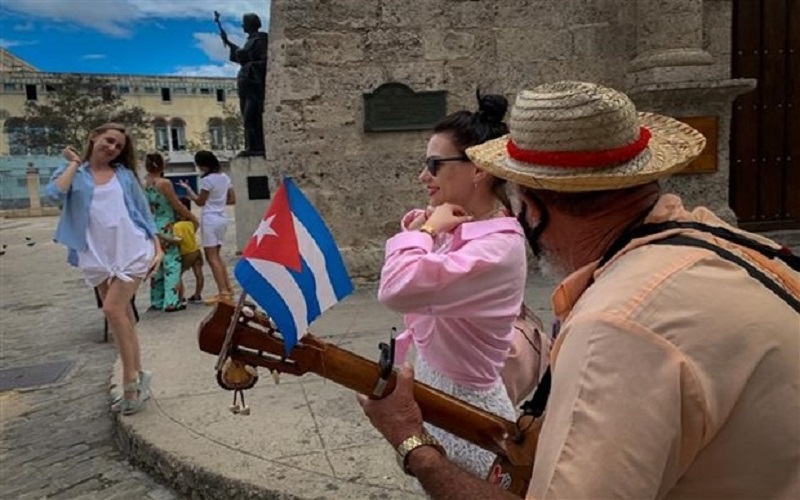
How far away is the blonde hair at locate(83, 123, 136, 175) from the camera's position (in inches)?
183

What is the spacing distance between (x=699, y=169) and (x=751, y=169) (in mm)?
1338

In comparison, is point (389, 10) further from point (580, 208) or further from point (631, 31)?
point (580, 208)

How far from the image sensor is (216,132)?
8488 centimetres

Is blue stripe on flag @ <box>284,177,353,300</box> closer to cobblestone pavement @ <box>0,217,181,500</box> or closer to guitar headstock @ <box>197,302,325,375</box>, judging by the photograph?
guitar headstock @ <box>197,302,325,375</box>

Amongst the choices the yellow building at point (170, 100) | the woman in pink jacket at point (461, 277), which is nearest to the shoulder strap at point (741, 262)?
the woman in pink jacket at point (461, 277)

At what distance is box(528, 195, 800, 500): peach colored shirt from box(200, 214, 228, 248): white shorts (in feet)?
22.8

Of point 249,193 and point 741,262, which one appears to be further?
point 249,193

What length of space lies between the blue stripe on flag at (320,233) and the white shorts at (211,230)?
6.04m

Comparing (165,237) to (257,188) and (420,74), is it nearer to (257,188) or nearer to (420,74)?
(420,74)

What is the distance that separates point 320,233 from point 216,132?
86.8 m

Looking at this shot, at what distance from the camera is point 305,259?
5.88 ft

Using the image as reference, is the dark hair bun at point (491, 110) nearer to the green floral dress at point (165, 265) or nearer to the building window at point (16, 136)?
the green floral dress at point (165, 265)

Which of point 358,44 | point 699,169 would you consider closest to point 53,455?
point 358,44

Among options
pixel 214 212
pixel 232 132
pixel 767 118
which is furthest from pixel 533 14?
pixel 232 132
